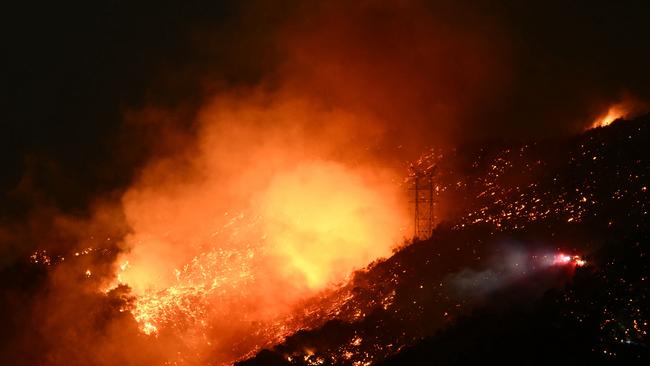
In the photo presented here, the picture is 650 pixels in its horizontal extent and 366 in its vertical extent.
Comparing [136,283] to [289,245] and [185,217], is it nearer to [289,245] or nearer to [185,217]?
[185,217]

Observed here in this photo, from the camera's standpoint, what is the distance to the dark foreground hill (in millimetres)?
14789

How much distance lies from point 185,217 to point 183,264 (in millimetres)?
3942

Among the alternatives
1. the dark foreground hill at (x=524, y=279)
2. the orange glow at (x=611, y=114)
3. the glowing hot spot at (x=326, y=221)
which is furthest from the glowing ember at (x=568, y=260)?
the orange glow at (x=611, y=114)

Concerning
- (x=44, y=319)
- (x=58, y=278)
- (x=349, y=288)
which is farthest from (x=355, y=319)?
(x=58, y=278)

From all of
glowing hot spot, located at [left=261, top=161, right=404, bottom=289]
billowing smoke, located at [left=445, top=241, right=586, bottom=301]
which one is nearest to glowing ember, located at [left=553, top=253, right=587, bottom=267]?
billowing smoke, located at [left=445, top=241, right=586, bottom=301]

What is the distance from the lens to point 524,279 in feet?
60.9

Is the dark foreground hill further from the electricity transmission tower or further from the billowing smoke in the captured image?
the electricity transmission tower

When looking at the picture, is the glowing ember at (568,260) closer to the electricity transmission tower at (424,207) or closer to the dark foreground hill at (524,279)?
the dark foreground hill at (524,279)

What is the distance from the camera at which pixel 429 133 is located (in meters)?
36.8

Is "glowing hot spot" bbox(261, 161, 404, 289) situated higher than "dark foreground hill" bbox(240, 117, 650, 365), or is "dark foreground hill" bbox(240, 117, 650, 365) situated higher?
"glowing hot spot" bbox(261, 161, 404, 289)

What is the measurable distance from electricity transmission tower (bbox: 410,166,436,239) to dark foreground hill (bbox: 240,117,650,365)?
1063 millimetres

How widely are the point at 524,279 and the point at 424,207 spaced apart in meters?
10.9

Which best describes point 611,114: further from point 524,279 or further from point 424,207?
point 524,279

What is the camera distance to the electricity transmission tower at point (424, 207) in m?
27.6
